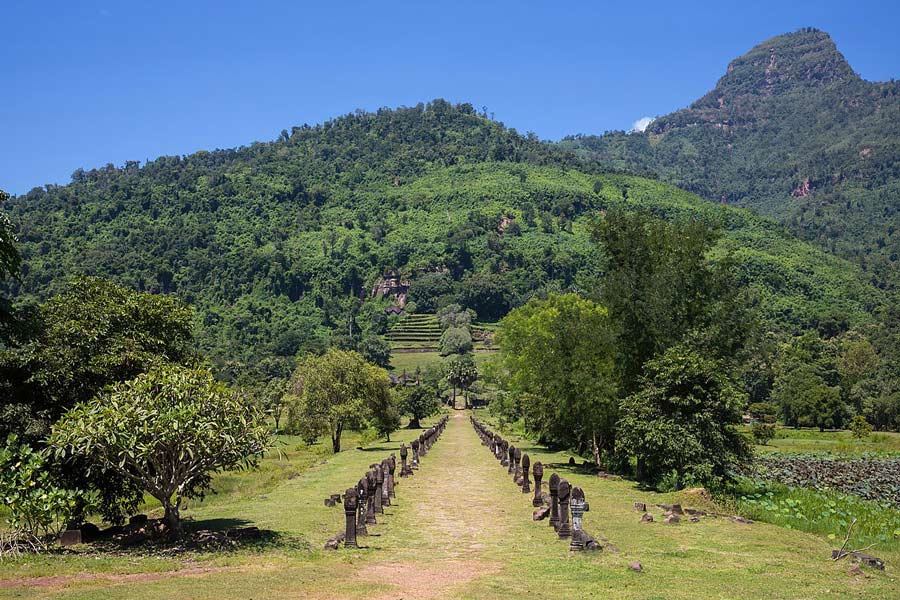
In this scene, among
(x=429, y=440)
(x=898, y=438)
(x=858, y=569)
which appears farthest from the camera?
(x=898, y=438)

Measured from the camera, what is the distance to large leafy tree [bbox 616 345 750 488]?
25.8 metres

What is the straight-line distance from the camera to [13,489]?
612 inches

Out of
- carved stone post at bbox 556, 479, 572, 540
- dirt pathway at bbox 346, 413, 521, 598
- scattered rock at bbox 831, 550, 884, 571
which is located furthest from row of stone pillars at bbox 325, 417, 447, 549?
scattered rock at bbox 831, 550, 884, 571

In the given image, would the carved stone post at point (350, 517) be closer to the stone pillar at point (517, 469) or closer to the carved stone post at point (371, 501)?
the carved stone post at point (371, 501)

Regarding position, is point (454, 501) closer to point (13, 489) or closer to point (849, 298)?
point (13, 489)

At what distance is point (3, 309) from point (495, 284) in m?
176

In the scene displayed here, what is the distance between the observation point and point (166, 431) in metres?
15.7

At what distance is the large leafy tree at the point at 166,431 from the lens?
614 inches

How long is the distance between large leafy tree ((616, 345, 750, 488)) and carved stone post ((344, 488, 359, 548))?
13.0 meters

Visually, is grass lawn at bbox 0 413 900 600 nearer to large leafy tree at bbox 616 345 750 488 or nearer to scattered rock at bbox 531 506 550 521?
scattered rock at bbox 531 506 550 521

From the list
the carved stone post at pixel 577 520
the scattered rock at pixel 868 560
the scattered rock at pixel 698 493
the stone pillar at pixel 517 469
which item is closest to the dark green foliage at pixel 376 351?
the stone pillar at pixel 517 469

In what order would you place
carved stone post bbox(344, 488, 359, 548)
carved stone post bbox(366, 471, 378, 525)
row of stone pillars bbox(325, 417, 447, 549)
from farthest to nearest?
1. carved stone post bbox(366, 471, 378, 525)
2. row of stone pillars bbox(325, 417, 447, 549)
3. carved stone post bbox(344, 488, 359, 548)

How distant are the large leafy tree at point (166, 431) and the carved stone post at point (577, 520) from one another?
6748 mm

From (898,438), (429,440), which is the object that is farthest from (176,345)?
(898,438)
